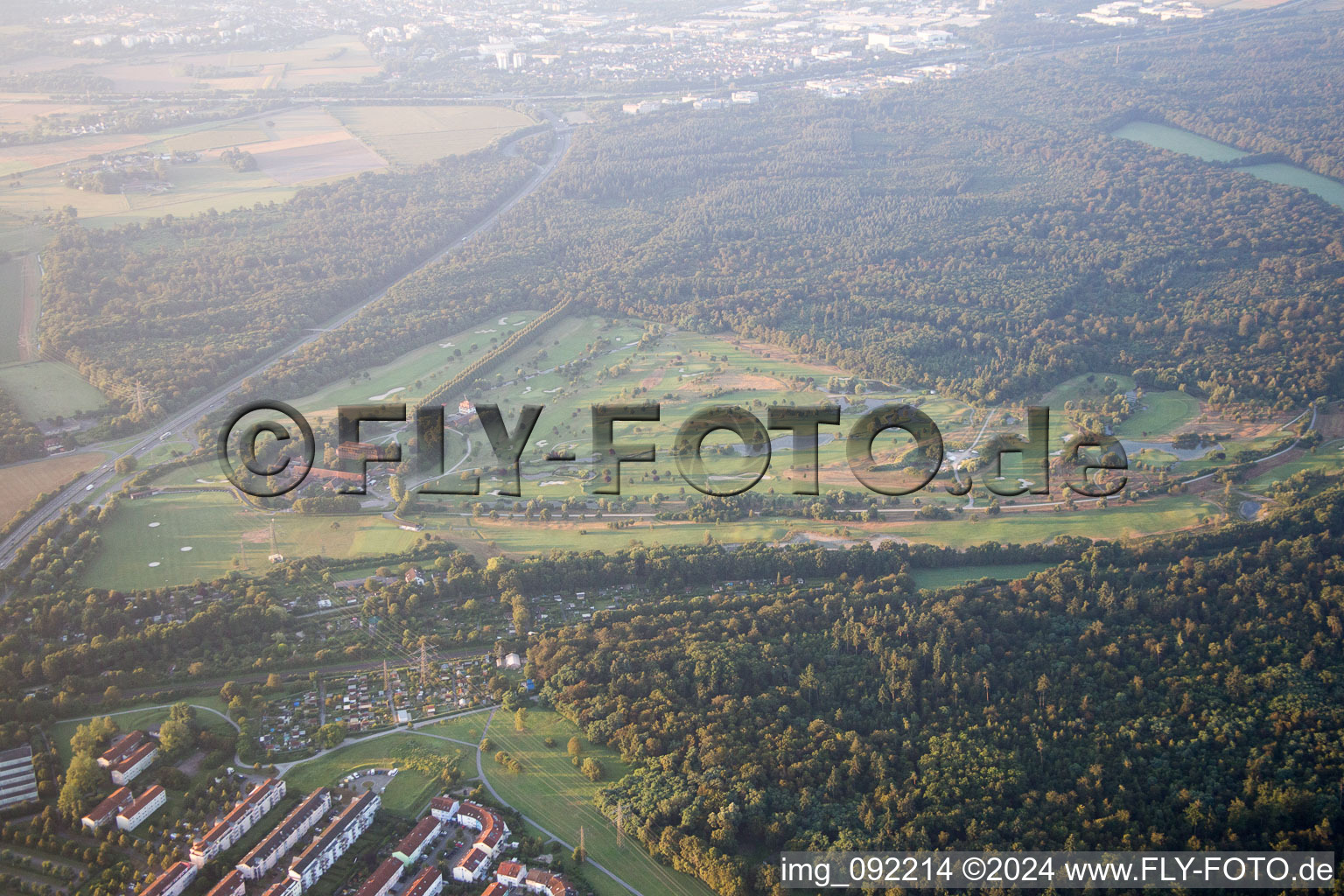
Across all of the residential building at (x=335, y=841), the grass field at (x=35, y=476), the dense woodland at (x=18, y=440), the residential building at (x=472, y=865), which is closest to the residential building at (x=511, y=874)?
the residential building at (x=472, y=865)

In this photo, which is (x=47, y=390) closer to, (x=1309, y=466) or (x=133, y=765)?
(x=133, y=765)

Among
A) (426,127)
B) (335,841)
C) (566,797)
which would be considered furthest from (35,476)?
(426,127)

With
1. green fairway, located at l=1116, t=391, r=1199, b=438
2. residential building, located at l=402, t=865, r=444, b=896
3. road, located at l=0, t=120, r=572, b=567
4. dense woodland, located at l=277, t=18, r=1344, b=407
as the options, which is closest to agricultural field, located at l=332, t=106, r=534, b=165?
dense woodland, located at l=277, t=18, r=1344, b=407

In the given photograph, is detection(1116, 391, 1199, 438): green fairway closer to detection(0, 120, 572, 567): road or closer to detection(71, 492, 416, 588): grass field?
detection(71, 492, 416, 588): grass field

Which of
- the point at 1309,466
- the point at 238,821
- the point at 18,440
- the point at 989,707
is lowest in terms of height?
the point at 238,821

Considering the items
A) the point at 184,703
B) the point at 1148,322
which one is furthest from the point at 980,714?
the point at 1148,322
